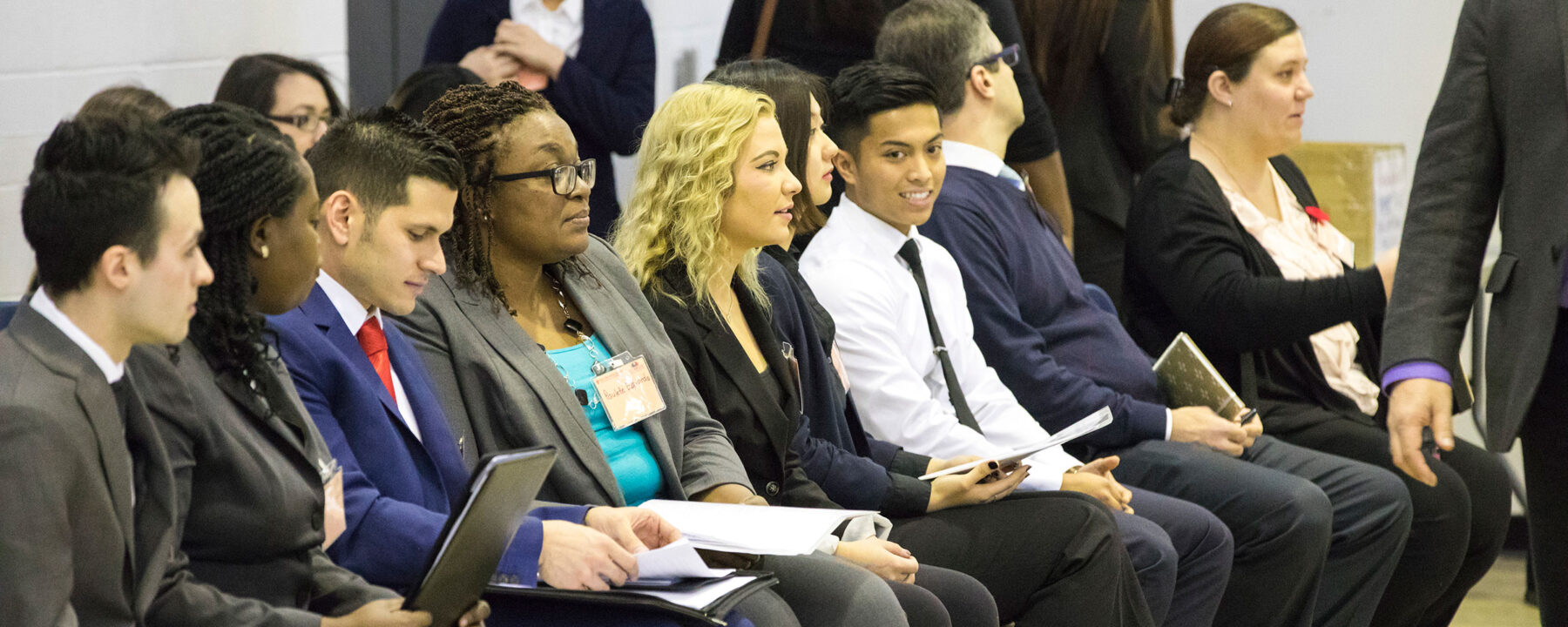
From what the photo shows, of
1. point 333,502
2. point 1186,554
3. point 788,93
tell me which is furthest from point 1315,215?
point 333,502

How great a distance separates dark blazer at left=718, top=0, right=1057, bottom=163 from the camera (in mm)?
3633

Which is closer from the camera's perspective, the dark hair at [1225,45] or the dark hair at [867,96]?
the dark hair at [867,96]

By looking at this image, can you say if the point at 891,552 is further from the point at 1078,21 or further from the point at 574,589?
the point at 1078,21

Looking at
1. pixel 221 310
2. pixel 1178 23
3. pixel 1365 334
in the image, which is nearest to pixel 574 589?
pixel 221 310

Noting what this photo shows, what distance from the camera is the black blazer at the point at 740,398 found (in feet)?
8.00

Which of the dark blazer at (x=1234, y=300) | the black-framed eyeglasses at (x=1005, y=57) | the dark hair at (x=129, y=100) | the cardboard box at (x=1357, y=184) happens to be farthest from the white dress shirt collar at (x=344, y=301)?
the cardboard box at (x=1357, y=184)

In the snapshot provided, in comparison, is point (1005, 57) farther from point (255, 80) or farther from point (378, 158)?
point (378, 158)

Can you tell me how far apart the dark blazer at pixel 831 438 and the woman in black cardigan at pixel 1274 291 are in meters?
0.98

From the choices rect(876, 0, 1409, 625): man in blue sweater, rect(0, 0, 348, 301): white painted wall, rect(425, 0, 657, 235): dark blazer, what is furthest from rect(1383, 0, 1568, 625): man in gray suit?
rect(0, 0, 348, 301): white painted wall

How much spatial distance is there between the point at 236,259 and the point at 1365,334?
2746 millimetres

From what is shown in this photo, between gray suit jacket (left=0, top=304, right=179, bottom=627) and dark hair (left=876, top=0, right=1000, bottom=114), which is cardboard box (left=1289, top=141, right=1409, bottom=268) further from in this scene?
gray suit jacket (left=0, top=304, right=179, bottom=627)

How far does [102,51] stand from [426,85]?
675 mm

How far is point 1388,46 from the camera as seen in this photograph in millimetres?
4961

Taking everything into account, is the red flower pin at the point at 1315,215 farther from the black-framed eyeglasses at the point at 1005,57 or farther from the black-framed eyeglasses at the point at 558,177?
the black-framed eyeglasses at the point at 558,177
